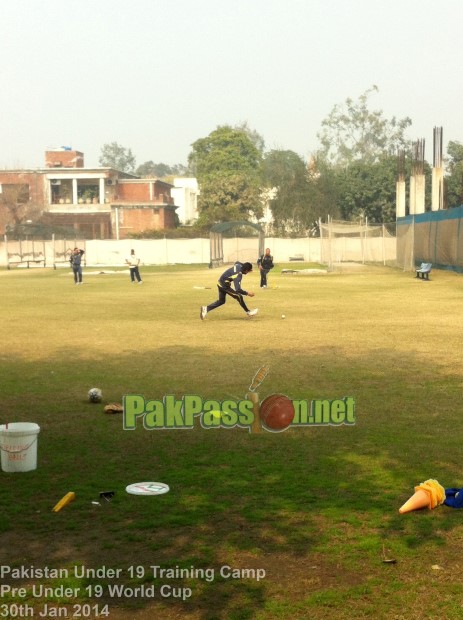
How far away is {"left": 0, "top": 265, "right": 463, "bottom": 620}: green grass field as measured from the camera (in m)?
5.90

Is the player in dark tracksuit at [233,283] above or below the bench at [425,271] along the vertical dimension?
above

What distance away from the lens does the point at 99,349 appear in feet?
60.1

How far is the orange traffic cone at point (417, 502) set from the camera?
24.5ft

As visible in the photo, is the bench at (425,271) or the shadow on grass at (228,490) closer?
the shadow on grass at (228,490)

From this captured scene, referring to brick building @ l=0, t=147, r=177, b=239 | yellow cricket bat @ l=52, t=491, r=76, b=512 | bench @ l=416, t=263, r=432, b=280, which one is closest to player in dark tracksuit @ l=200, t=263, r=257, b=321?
yellow cricket bat @ l=52, t=491, r=76, b=512

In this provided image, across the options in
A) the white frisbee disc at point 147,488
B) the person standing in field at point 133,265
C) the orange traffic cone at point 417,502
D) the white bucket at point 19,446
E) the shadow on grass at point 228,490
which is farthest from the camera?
the person standing in field at point 133,265

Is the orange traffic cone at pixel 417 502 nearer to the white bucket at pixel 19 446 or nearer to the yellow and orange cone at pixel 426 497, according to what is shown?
the yellow and orange cone at pixel 426 497

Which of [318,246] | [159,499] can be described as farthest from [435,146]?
[159,499]

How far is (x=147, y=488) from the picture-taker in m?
8.19

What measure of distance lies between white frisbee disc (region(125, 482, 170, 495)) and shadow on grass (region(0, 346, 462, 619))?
84mm

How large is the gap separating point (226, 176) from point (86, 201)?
18.0 meters

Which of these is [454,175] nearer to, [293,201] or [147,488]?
[293,201]

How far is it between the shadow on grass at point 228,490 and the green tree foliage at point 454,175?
67.8 meters
